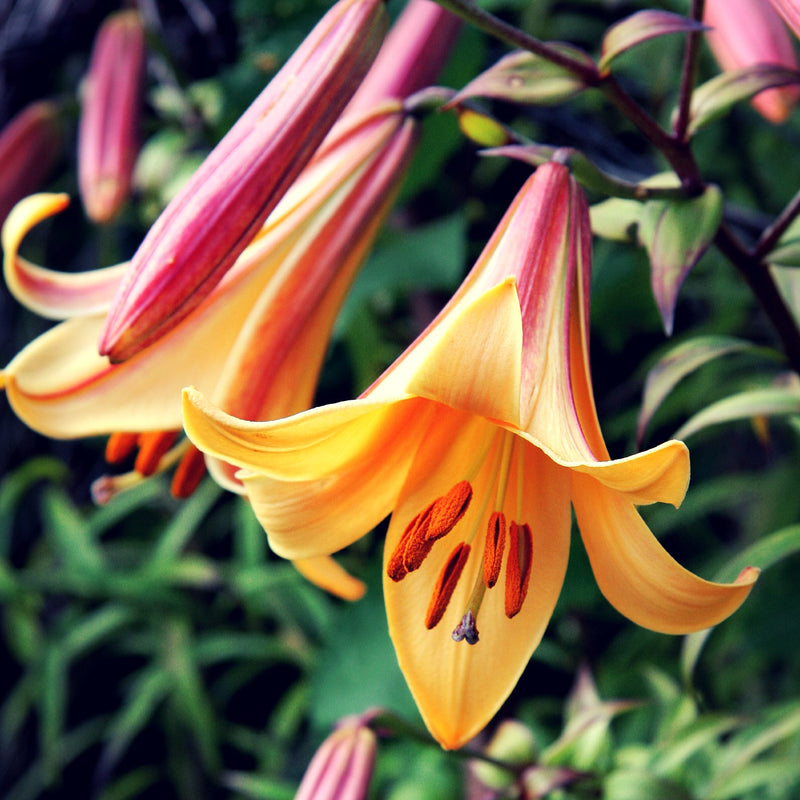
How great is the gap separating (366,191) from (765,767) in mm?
514

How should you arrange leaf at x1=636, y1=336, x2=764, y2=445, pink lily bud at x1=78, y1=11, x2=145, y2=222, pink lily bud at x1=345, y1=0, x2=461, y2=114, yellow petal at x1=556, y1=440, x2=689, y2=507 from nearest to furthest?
yellow petal at x1=556, y1=440, x2=689, y2=507 → leaf at x1=636, y1=336, x2=764, y2=445 → pink lily bud at x1=345, y1=0, x2=461, y2=114 → pink lily bud at x1=78, y1=11, x2=145, y2=222

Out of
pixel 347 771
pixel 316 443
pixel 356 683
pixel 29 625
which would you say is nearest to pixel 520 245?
pixel 316 443

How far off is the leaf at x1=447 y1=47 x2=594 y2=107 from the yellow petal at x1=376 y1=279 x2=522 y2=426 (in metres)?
0.17

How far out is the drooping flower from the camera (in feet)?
1.70

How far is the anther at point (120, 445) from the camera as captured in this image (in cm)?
57

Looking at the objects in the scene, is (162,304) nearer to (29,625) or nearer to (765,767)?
(765,767)

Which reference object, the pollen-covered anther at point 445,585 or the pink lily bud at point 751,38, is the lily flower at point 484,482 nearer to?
the pollen-covered anther at point 445,585

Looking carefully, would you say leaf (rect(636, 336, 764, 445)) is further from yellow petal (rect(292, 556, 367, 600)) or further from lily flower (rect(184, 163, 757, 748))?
yellow petal (rect(292, 556, 367, 600))

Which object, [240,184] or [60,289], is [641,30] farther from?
[60,289]

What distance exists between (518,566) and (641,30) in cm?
28

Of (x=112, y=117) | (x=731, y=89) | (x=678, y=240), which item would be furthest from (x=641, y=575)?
(x=112, y=117)

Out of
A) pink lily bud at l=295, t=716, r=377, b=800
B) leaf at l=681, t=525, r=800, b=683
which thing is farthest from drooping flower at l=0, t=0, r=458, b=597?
leaf at l=681, t=525, r=800, b=683

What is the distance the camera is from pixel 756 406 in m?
0.56

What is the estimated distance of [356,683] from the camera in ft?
2.99
